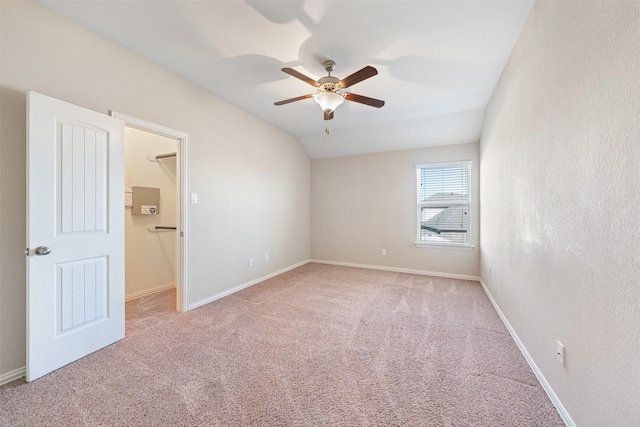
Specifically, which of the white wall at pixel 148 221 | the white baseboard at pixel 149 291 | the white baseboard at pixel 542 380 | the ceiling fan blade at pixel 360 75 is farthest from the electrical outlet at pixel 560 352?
the white baseboard at pixel 149 291

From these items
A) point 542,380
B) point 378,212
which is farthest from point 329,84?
point 378,212

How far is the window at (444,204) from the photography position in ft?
14.5

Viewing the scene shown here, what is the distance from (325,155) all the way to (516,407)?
475 centimetres

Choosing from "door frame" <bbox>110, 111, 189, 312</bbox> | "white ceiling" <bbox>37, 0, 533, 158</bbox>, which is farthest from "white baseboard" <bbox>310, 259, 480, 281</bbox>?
"door frame" <bbox>110, 111, 189, 312</bbox>

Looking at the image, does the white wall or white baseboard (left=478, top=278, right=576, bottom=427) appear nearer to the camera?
white baseboard (left=478, top=278, right=576, bottom=427)

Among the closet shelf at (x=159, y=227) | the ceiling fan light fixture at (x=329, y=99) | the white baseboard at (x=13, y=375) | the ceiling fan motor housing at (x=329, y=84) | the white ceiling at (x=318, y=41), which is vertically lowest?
the white baseboard at (x=13, y=375)

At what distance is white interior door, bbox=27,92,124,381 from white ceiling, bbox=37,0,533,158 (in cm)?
85

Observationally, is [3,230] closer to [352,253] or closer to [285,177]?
[285,177]

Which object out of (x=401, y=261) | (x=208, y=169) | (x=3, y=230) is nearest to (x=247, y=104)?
(x=208, y=169)

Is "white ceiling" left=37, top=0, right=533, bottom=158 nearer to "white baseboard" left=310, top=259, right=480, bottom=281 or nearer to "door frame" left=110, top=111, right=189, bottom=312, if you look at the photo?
"door frame" left=110, top=111, right=189, bottom=312

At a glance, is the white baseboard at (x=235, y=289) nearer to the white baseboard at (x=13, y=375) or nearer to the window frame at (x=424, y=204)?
the white baseboard at (x=13, y=375)

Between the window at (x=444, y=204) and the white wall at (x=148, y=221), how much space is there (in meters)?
4.23

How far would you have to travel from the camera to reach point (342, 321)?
268 cm

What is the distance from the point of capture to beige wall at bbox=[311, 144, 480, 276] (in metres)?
4.41
